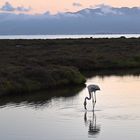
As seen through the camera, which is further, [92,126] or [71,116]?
[71,116]

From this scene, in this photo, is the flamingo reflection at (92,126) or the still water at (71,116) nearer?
the still water at (71,116)

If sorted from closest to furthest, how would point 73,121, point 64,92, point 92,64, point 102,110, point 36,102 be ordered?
point 73,121 < point 102,110 < point 36,102 < point 64,92 < point 92,64

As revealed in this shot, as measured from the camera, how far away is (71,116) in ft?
79.7

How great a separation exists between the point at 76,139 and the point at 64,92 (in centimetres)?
1461

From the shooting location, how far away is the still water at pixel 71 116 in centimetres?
2059

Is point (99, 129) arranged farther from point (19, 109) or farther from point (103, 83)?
point (103, 83)

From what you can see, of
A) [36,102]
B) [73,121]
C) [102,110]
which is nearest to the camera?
[73,121]

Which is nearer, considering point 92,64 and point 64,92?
point 64,92

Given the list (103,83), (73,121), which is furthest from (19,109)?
(103,83)

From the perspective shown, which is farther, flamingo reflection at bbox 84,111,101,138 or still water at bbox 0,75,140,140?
flamingo reflection at bbox 84,111,101,138

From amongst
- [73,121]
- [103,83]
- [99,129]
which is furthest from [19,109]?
[103,83]

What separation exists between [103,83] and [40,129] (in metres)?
17.5

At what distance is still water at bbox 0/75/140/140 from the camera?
67.6ft

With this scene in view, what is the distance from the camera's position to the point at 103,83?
38781 mm
